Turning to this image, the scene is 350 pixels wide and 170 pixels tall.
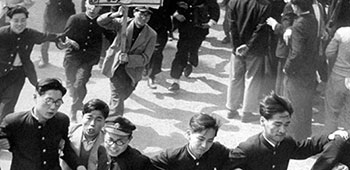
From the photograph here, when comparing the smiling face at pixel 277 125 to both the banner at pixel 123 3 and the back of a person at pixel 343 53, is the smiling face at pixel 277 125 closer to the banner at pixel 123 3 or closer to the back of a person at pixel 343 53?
the back of a person at pixel 343 53

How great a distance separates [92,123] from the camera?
6543mm

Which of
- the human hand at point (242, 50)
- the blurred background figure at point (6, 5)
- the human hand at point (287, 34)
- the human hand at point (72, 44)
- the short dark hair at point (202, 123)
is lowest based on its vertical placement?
the human hand at point (242, 50)

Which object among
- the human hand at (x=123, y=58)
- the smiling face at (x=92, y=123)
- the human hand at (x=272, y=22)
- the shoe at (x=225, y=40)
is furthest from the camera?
the shoe at (x=225, y=40)

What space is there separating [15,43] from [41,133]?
2146 millimetres

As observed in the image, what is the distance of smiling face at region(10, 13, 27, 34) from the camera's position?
7982mm

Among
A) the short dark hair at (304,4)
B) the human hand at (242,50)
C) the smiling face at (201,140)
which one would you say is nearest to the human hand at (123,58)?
A: the human hand at (242,50)

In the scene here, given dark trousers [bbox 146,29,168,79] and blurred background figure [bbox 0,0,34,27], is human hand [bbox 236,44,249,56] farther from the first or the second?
blurred background figure [bbox 0,0,34,27]

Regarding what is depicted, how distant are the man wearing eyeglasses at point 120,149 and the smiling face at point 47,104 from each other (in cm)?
48

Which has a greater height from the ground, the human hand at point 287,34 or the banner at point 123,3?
the banner at point 123,3

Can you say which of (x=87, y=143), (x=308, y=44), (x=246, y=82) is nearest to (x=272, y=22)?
(x=308, y=44)

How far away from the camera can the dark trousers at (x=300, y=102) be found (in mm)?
8633

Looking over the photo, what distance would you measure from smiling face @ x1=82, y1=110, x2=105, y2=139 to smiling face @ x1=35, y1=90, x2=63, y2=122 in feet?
1.17

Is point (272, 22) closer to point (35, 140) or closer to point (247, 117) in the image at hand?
point (247, 117)

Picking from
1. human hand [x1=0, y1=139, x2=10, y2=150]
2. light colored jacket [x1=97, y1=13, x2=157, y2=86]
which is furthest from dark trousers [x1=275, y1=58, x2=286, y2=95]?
human hand [x1=0, y1=139, x2=10, y2=150]
